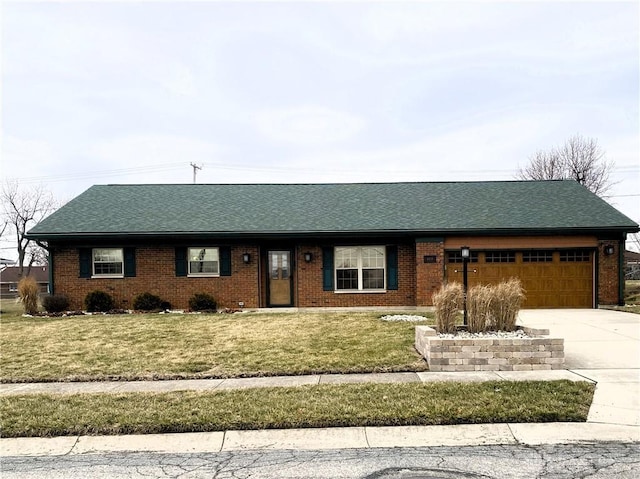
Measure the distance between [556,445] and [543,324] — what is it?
840 centimetres

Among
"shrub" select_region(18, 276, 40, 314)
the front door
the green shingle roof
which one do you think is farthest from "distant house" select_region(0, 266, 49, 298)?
the front door

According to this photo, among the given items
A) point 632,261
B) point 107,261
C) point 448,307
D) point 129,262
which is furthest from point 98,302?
point 632,261

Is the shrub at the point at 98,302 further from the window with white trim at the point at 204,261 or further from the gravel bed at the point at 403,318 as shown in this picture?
the gravel bed at the point at 403,318

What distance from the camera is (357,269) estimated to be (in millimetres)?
17641

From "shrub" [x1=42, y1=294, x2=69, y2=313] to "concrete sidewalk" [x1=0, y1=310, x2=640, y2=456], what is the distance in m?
10.1

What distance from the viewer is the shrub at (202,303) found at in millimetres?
16906

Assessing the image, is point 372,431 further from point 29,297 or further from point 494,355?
point 29,297

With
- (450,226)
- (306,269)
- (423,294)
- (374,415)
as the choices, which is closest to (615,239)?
(450,226)

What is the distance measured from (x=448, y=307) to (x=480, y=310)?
1.92 feet

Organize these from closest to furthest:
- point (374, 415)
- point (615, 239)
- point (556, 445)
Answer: point (556, 445), point (374, 415), point (615, 239)

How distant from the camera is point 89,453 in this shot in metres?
5.09

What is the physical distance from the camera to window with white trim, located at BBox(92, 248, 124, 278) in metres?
17.7

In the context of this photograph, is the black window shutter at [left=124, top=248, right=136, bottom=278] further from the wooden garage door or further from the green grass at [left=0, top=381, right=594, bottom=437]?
the wooden garage door

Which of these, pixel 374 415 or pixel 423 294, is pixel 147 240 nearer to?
pixel 423 294
